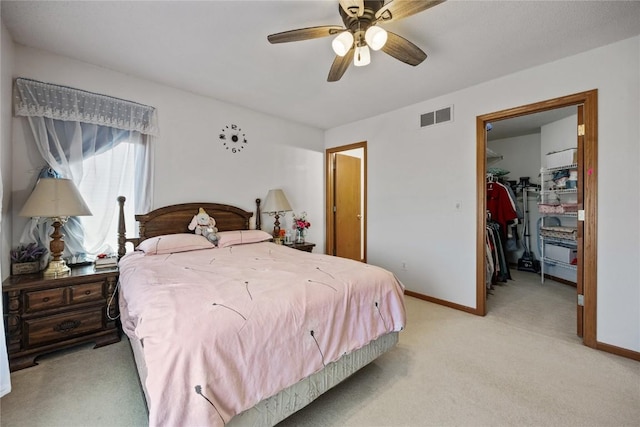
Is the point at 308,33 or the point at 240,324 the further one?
the point at 308,33

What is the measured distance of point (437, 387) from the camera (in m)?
1.75

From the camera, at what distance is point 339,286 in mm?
1633

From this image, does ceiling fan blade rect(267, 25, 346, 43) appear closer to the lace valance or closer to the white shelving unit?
the lace valance

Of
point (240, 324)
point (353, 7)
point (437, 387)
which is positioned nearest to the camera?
point (240, 324)

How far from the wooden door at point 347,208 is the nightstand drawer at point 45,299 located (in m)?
3.46

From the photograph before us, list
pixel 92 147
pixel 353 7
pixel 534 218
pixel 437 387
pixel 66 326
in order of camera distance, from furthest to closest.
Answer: pixel 534 218 → pixel 92 147 → pixel 66 326 → pixel 437 387 → pixel 353 7

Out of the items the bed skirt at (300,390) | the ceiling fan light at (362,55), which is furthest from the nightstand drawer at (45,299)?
the ceiling fan light at (362,55)

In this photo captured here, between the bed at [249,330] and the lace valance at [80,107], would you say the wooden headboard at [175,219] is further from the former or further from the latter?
the lace valance at [80,107]

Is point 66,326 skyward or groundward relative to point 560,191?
groundward

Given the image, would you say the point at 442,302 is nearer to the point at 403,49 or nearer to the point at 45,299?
the point at 403,49

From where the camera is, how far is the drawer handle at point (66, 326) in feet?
6.69

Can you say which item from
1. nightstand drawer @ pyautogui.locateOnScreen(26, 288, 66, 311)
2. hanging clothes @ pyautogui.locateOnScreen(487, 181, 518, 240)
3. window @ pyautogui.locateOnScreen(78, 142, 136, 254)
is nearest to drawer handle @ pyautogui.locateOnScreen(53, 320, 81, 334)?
nightstand drawer @ pyautogui.locateOnScreen(26, 288, 66, 311)

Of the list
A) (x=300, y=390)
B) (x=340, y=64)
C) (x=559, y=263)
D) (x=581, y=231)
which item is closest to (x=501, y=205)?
(x=559, y=263)

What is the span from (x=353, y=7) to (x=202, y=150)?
2.41 meters
